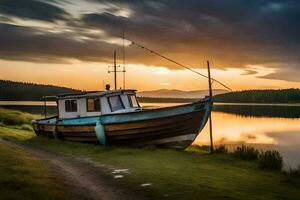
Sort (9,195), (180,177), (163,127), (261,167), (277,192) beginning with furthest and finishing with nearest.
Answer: (163,127)
(261,167)
(180,177)
(277,192)
(9,195)

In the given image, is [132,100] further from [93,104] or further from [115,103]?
[93,104]

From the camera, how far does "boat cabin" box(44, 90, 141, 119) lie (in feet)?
85.6

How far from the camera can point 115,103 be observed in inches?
1047

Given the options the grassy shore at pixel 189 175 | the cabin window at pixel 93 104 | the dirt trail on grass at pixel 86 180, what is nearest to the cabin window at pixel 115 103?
the cabin window at pixel 93 104

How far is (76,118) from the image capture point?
2695 centimetres

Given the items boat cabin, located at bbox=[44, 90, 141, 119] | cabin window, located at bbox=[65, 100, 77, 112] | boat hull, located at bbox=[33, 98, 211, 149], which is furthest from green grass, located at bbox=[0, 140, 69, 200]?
cabin window, located at bbox=[65, 100, 77, 112]

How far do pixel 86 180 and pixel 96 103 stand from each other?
13195 millimetres

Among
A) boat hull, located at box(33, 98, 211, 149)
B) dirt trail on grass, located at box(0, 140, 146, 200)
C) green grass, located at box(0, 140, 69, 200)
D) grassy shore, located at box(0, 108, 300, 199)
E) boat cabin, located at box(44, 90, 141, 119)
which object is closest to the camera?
green grass, located at box(0, 140, 69, 200)

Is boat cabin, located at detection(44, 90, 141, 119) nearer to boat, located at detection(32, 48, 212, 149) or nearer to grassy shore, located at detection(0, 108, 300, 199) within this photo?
boat, located at detection(32, 48, 212, 149)

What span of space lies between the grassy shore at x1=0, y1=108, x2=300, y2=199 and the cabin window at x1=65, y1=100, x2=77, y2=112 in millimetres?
4362

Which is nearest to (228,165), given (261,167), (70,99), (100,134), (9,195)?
(261,167)

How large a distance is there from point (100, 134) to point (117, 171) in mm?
9634

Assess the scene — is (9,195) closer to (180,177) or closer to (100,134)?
(180,177)

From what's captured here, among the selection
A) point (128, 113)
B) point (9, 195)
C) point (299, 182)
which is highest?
point (128, 113)
